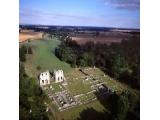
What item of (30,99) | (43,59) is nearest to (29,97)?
(30,99)

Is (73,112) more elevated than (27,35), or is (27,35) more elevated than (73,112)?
(27,35)

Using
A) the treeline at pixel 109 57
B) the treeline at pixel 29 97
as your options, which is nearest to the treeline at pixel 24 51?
the treeline at pixel 29 97

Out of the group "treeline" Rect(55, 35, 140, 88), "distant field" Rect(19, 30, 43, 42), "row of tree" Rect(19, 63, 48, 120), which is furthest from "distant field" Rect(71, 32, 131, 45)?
"row of tree" Rect(19, 63, 48, 120)

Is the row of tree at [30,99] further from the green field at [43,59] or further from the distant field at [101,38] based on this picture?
the distant field at [101,38]

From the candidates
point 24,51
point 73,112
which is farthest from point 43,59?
point 73,112

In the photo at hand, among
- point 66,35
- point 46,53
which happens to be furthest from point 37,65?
point 66,35

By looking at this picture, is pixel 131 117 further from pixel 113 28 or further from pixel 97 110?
pixel 113 28

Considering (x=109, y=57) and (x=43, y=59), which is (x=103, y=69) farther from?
(x=43, y=59)

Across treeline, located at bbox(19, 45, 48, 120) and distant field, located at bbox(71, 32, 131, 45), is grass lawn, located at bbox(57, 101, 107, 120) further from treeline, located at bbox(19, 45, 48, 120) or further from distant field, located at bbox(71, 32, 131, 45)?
distant field, located at bbox(71, 32, 131, 45)

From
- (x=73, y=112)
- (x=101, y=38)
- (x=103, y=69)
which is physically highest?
(x=101, y=38)
